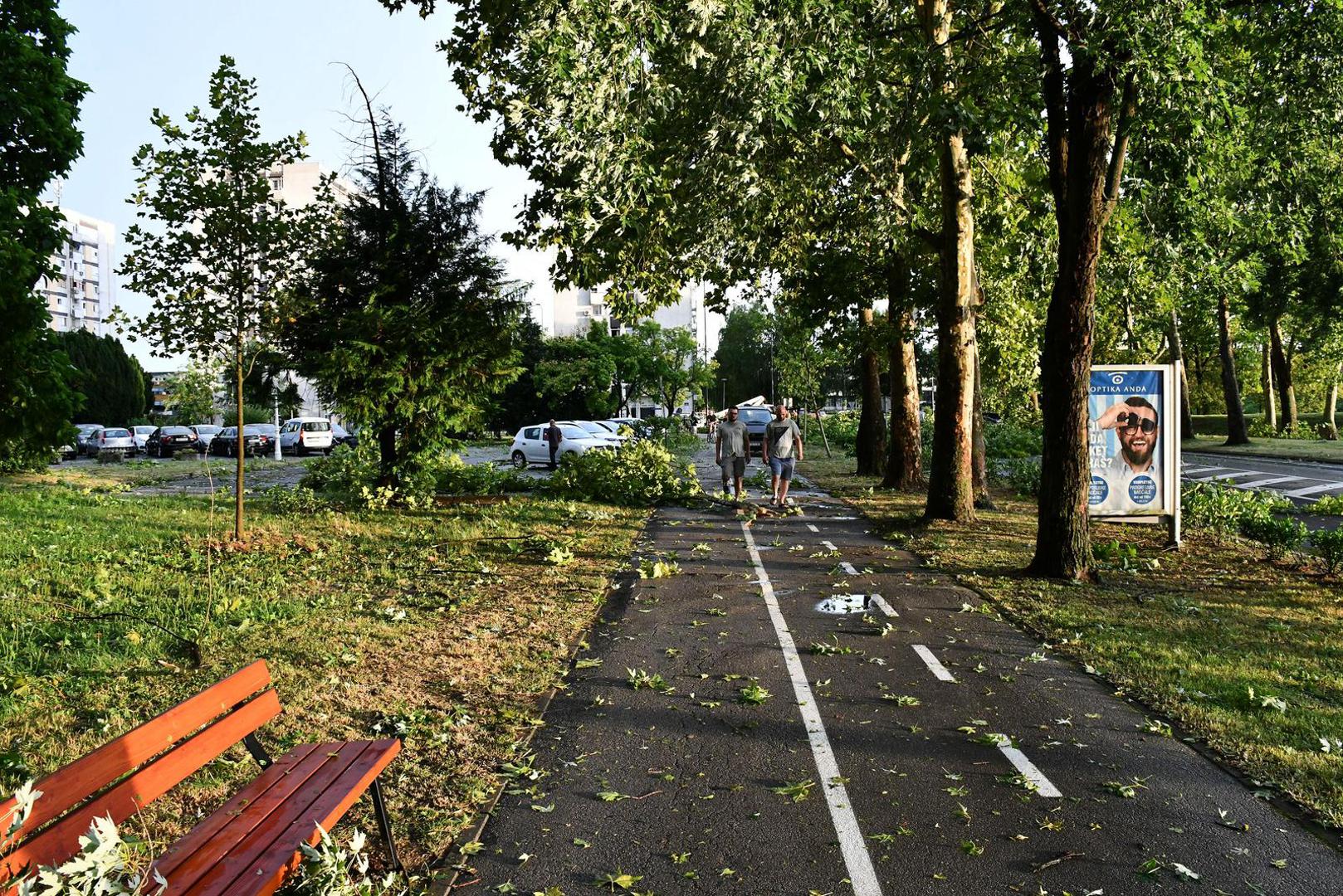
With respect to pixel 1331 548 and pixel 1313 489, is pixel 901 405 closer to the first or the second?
pixel 1313 489

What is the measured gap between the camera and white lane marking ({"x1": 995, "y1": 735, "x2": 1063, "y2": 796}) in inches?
198

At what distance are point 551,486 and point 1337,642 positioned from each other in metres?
14.8

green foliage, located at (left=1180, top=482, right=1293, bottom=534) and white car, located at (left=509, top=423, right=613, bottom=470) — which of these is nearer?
green foliage, located at (left=1180, top=482, right=1293, bottom=534)

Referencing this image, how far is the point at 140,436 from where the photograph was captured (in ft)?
167

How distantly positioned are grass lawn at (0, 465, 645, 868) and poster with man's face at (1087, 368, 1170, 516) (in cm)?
644

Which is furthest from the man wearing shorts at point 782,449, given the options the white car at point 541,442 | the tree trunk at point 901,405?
the white car at point 541,442

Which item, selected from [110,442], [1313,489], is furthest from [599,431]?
[110,442]

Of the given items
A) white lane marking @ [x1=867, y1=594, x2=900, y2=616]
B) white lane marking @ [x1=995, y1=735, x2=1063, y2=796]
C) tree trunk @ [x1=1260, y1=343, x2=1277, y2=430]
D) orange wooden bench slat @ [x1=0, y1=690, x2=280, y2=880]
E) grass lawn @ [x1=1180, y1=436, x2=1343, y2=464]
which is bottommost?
white lane marking @ [x1=995, y1=735, x2=1063, y2=796]

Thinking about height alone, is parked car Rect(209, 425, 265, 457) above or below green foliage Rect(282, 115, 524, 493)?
below

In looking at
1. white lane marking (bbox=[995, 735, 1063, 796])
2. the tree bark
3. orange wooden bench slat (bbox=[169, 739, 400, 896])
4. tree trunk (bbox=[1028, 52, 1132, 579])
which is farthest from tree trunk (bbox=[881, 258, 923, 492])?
orange wooden bench slat (bbox=[169, 739, 400, 896])

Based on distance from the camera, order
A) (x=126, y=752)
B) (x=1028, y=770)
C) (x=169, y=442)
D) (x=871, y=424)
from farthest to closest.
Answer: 1. (x=169, y=442)
2. (x=871, y=424)
3. (x=1028, y=770)
4. (x=126, y=752)

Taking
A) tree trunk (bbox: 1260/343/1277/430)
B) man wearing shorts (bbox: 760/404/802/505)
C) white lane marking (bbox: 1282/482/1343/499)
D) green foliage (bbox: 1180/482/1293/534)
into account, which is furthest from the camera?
tree trunk (bbox: 1260/343/1277/430)

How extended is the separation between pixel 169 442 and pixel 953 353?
4297 cm

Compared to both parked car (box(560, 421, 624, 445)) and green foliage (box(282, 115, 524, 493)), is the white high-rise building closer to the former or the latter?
parked car (box(560, 421, 624, 445))
